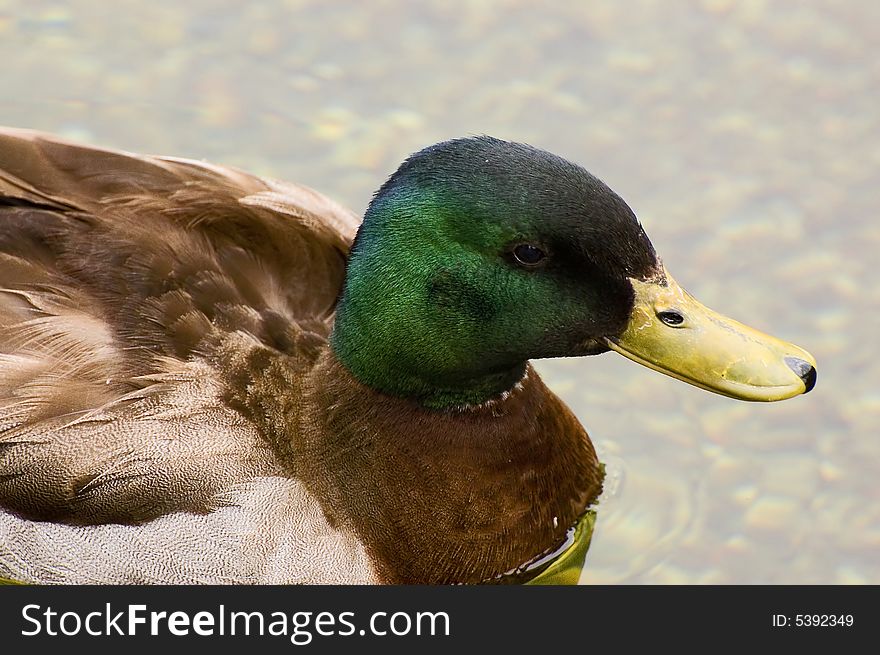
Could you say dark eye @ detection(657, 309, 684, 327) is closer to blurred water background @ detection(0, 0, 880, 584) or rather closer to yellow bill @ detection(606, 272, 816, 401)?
yellow bill @ detection(606, 272, 816, 401)

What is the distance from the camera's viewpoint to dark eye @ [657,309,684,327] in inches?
186

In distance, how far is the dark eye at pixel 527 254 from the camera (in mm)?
4609

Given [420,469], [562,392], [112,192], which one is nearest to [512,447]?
[420,469]

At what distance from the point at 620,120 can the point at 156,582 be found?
10.8 ft

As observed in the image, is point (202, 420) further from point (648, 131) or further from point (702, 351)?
point (648, 131)

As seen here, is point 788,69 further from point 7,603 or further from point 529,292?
point 7,603

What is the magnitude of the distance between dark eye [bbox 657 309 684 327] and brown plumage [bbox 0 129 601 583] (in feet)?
2.20

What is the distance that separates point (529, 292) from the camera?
15.4 ft

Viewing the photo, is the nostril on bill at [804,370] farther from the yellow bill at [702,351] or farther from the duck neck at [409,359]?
the duck neck at [409,359]

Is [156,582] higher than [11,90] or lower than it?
lower

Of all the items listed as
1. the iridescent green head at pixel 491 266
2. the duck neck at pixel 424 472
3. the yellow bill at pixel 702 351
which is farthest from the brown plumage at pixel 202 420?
the yellow bill at pixel 702 351

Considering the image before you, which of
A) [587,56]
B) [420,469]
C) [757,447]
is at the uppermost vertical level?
[587,56]

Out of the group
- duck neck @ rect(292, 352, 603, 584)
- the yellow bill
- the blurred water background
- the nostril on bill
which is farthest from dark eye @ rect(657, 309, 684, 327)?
the blurred water background

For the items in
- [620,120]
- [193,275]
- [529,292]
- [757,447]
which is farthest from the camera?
[620,120]
